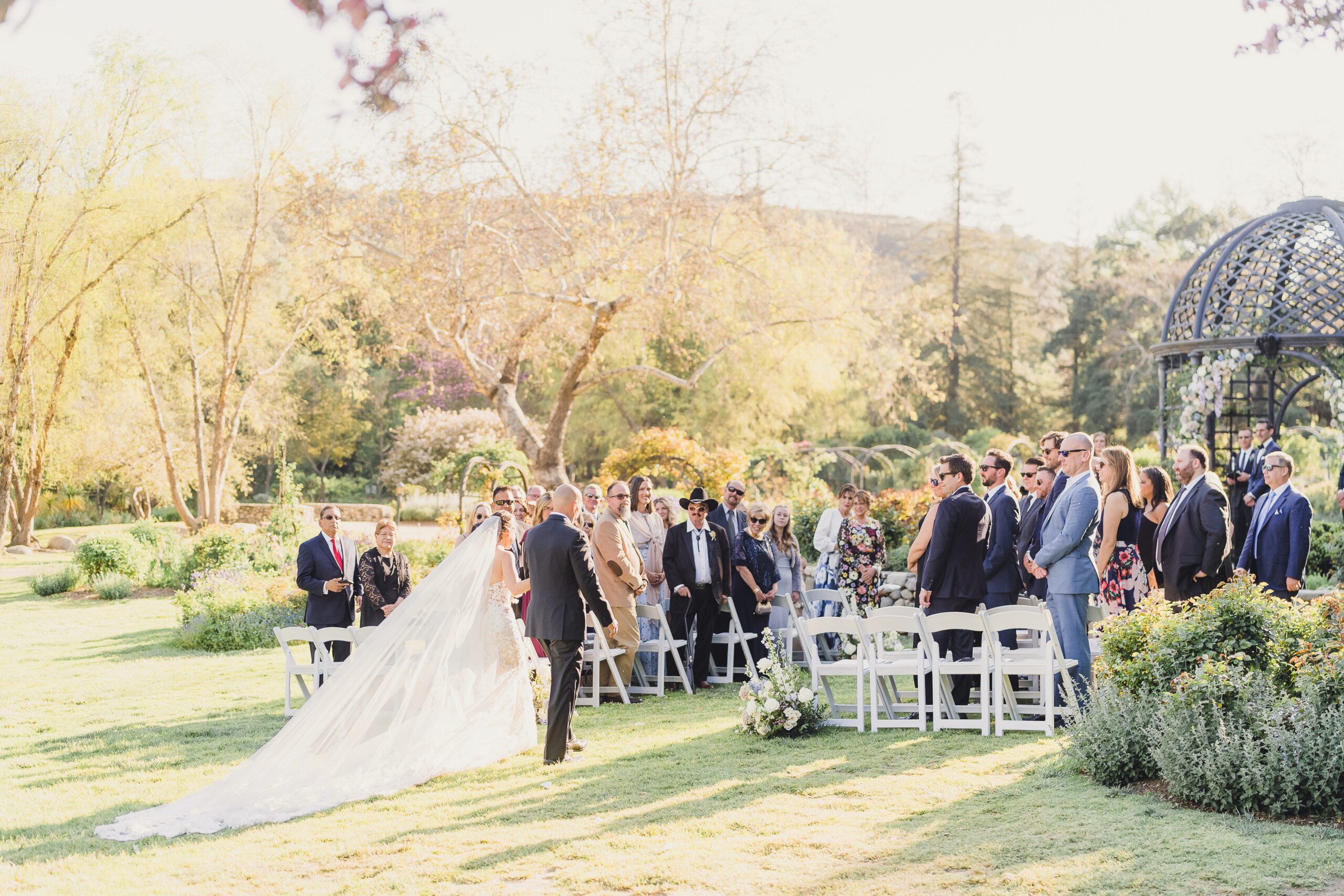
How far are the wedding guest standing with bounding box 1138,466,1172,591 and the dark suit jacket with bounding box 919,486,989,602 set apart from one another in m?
1.56

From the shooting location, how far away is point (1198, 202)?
40.7 metres

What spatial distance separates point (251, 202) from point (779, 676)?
65.5 ft

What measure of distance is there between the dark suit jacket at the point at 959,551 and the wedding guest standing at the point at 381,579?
378cm

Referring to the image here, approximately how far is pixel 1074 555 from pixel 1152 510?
1.65m

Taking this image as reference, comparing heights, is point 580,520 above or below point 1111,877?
above

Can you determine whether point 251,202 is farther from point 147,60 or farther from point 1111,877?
point 1111,877

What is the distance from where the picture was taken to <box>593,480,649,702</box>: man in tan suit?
7.90 meters

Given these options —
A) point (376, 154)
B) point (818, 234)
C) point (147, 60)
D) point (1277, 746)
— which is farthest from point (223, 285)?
point (1277, 746)

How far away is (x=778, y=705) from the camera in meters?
6.85

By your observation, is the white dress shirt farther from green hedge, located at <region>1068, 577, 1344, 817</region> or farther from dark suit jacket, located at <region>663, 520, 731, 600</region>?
green hedge, located at <region>1068, 577, 1344, 817</region>

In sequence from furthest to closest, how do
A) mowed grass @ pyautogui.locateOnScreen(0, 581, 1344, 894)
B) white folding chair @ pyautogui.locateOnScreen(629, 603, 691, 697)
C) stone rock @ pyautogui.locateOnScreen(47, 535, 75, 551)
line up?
stone rock @ pyautogui.locateOnScreen(47, 535, 75, 551) → white folding chair @ pyautogui.locateOnScreen(629, 603, 691, 697) → mowed grass @ pyautogui.locateOnScreen(0, 581, 1344, 894)

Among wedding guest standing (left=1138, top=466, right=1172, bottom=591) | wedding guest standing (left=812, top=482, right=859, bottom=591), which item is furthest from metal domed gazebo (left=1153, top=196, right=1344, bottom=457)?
wedding guest standing (left=812, top=482, right=859, bottom=591)

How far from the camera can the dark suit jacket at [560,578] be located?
655 centimetres

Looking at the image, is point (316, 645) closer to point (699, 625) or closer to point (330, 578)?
point (330, 578)
